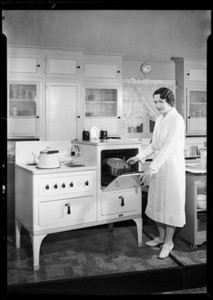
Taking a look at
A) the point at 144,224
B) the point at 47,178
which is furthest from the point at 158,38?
the point at 47,178

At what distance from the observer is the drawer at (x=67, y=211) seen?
3336 millimetres

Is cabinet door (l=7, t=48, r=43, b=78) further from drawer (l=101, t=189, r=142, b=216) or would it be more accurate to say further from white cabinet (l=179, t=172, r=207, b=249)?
white cabinet (l=179, t=172, r=207, b=249)

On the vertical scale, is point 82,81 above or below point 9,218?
above

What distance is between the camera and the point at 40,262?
138 inches

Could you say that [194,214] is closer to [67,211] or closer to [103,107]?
[67,211]

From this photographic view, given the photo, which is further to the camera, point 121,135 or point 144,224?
point 121,135

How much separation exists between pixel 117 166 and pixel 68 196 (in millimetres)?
640

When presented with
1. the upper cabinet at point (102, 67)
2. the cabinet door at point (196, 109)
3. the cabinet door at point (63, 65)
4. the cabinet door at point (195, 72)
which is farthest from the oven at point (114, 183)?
the cabinet door at point (195, 72)

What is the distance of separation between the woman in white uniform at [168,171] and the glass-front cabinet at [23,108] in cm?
199

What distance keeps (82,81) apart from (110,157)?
1625 mm

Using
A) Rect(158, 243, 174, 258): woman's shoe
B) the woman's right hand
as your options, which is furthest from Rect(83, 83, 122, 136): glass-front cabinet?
Rect(158, 243, 174, 258): woman's shoe

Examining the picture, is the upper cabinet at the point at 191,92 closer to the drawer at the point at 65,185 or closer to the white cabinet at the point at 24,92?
the white cabinet at the point at 24,92
